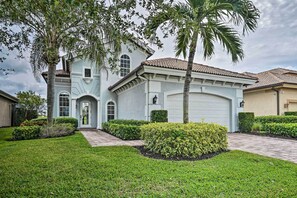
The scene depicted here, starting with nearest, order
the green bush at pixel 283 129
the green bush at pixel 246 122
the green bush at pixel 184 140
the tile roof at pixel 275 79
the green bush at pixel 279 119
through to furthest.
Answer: the green bush at pixel 184 140, the green bush at pixel 283 129, the green bush at pixel 279 119, the green bush at pixel 246 122, the tile roof at pixel 275 79

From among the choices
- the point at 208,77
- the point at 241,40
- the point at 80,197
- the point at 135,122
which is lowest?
the point at 80,197

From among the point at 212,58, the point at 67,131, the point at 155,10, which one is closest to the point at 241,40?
the point at 212,58

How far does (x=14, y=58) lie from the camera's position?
31.0ft

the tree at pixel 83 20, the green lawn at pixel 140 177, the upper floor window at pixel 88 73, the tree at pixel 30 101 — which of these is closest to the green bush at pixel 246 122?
the green lawn at pixel 140 177

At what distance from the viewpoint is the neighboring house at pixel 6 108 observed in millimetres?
18455

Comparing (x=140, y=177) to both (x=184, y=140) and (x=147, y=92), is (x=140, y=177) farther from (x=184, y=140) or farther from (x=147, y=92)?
(x=147, y=92)

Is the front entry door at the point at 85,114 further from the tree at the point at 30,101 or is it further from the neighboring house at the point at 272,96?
the neighboring house at the point at 272,96

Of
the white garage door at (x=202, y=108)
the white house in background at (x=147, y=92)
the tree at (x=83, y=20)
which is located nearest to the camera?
the tree at (x=83, y=20)

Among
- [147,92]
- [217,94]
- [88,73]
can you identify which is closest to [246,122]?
[217,94]

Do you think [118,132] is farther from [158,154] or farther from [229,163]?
[229,163]

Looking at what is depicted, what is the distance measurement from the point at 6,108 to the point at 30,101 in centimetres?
254

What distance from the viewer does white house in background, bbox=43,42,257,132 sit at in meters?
11.0

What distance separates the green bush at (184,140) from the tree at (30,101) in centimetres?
1709

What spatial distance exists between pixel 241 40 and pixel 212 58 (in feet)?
4.45
